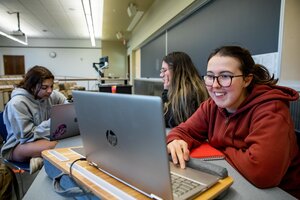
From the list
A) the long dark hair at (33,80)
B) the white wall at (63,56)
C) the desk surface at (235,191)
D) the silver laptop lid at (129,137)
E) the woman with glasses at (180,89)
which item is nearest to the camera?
the silver laptop lid at (129,137)

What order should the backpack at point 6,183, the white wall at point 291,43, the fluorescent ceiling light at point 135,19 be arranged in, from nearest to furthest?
1. the backpack at point 6,183
2. the white wall at point 291,43
3. the fluorescent ceiling light at point 135,19

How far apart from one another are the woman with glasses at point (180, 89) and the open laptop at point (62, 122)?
60 cm

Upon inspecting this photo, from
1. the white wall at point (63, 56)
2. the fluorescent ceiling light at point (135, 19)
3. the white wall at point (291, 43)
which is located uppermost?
the fluorescent ceiling light at point (135, 19)

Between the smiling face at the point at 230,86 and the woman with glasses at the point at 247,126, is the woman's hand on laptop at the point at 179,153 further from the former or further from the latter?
the smiling face at the point at 230,86

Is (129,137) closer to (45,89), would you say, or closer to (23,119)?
(23,119)

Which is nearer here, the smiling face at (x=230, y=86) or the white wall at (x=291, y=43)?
the smiling face at (x=230, y=86)

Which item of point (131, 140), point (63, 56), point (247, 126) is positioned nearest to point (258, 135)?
point (247, 126)

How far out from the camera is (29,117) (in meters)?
1.62

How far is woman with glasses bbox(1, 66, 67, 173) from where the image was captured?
4.92ft

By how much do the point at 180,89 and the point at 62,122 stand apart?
86 cm

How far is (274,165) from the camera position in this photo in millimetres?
720

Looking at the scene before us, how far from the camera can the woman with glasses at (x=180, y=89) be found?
1525mm

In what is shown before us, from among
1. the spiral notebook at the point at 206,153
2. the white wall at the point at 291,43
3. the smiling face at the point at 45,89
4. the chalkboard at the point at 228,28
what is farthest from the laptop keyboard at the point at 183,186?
the smiling face at the point at 45,89

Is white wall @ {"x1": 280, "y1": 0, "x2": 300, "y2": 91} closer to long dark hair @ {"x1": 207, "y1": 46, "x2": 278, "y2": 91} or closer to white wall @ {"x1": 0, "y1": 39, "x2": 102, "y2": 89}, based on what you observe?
long dark hair @ {"x1": 207, "y1": 46, "x2": 278, "y2": 91}
